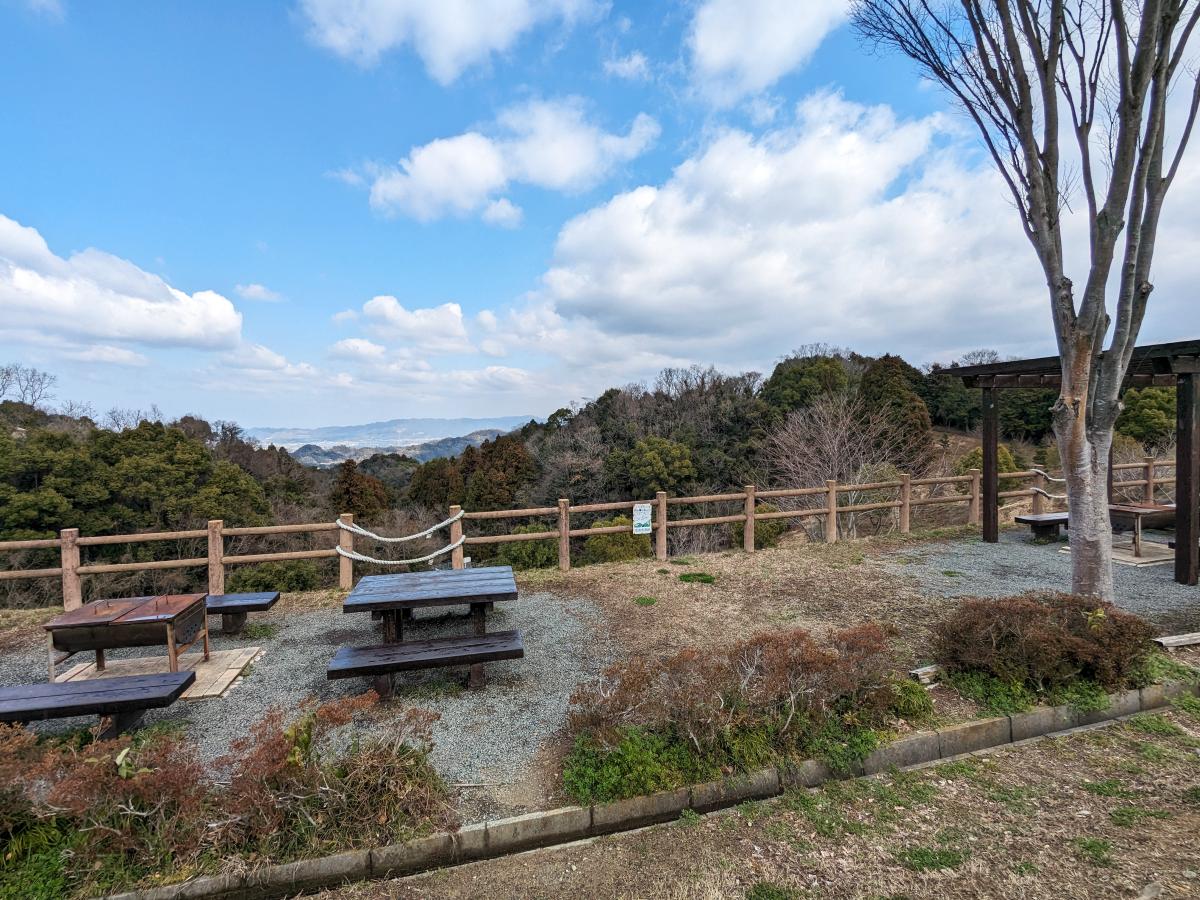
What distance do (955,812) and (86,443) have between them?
17656mm

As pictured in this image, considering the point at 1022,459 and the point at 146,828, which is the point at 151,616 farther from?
the point at 1022,459

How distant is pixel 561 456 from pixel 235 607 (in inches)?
653

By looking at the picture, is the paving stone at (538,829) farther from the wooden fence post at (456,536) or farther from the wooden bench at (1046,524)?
the wooden bench at (1046,524)

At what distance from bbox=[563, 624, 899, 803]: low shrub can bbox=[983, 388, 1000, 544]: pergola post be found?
6082mm

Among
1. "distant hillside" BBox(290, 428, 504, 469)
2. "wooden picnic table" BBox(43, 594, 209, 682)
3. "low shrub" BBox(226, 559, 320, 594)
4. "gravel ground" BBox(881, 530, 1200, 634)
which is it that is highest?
"distant hillside" BBox(290, 428, 504, 469)

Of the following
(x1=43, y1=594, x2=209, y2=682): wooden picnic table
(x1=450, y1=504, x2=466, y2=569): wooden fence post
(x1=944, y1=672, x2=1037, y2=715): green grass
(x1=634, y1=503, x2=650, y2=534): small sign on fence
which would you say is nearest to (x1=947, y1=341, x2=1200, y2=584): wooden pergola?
(x1=944, y1=672, x2=1037, y2=715): green grass

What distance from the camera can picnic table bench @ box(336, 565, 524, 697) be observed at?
3.62 m

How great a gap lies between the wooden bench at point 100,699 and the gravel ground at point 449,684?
14.4 inches

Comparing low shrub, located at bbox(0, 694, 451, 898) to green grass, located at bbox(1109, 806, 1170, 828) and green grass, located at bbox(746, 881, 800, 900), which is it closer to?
green grass, located at bbox(746, 881, 800, 900)

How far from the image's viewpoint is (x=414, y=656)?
145 inches

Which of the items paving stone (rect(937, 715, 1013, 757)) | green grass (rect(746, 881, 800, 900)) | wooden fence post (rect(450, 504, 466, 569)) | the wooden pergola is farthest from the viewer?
wooden fence post (rect(450, 504, 466, 569))

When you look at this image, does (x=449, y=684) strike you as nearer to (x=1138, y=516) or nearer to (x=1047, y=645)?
(x=1047, y=645)

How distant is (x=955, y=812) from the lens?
259 centimetres

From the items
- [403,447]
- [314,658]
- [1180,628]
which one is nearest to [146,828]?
[314,658]
